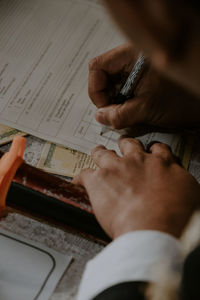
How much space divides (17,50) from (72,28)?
14cm

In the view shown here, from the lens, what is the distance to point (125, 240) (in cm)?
38

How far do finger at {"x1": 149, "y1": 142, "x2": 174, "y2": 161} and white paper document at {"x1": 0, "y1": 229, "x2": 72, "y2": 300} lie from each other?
205 millimetres

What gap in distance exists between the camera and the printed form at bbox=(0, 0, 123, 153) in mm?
604

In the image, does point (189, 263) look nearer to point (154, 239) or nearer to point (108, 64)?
point (154, 239)

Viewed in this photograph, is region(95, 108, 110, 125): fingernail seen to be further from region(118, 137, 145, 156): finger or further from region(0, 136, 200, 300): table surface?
region(0, 136, 200, 300): table surface

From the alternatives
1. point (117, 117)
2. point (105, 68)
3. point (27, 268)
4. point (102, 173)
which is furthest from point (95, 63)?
point (27, 268)

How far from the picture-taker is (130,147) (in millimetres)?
520

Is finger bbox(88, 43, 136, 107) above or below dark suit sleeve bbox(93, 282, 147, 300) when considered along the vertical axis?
above

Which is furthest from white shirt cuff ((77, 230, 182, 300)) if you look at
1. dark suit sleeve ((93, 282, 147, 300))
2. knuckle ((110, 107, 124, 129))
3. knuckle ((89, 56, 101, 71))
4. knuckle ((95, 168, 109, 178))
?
knuckle ((89, 56, 101, 71))

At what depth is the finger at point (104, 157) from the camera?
493 millimetres

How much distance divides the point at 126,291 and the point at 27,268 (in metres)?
0.18

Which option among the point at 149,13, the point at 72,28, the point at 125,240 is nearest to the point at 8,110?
the point at 72,28

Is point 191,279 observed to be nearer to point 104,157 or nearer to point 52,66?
point 104,157

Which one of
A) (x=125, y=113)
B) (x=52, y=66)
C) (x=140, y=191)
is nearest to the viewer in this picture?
(x=140, y=191)
